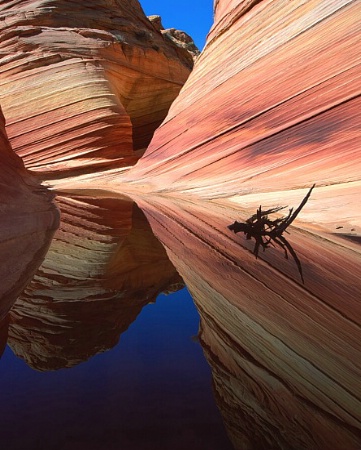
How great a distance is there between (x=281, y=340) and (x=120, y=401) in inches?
25.1

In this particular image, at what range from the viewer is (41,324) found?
1856 millimetres

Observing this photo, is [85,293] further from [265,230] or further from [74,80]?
[74,80]

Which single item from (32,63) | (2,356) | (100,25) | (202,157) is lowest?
(2,356)

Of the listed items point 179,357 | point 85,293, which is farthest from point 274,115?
point 179,357

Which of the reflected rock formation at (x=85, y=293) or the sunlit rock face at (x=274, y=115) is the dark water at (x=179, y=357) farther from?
the sunlit rock face at (x=274, y=115)

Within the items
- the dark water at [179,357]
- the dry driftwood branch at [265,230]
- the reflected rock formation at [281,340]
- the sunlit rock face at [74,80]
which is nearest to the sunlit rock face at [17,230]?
the dark water at [179,357]

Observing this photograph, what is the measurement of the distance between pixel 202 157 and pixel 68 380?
6.82 metres

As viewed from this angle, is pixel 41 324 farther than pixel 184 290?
No

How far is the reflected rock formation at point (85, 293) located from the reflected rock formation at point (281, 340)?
214 millimetres

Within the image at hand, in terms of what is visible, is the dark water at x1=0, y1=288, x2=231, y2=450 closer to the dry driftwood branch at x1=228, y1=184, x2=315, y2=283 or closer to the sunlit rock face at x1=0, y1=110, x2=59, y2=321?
the sunlit rock face at x1=0, y1=110, x2=59, y2=321

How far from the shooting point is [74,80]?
12914 mm

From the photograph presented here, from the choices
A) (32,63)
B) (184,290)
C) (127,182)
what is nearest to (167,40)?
(32,63)

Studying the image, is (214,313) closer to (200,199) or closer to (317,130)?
(317,130)

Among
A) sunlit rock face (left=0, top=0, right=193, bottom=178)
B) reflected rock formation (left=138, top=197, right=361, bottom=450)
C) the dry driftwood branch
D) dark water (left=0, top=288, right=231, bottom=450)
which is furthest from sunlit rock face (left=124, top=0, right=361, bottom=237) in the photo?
sunlit rock face (left=0, top=0, right=193, bottom=178)
